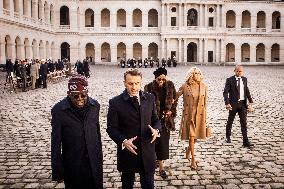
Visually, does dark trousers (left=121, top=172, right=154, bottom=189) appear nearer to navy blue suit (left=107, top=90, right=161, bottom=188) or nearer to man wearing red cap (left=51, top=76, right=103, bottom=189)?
navy blue suit (left=107, top=90, right=161, bottom=188)

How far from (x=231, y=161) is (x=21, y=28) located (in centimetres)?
3428

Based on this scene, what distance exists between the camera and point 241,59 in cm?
6103

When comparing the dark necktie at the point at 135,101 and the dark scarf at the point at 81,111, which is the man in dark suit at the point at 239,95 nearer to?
the dark necktie at the point at 135,101

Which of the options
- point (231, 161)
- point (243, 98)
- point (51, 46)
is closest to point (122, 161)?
point (231, 161)

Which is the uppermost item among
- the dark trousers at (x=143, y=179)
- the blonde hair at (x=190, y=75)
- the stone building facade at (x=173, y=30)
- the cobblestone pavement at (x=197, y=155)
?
the stone building facade at (x=173, y=30)

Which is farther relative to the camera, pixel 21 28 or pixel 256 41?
pixel 256 41

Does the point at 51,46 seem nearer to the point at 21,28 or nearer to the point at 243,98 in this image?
the point at 21,28

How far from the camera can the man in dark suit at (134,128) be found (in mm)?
4500

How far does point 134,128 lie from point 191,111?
2564 mm

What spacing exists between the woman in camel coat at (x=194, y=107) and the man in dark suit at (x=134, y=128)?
2304mm

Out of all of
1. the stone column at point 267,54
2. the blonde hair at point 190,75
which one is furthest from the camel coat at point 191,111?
the stone column at point 267,54

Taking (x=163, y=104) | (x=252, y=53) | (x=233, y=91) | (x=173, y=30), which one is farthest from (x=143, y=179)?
(x=252, y=53)

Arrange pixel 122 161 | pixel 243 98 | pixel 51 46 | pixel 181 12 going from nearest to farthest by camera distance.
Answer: pixel 122 161, pixel 243 98, pixel 51 46, pixel 181 12

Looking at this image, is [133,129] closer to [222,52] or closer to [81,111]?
[81,111]
